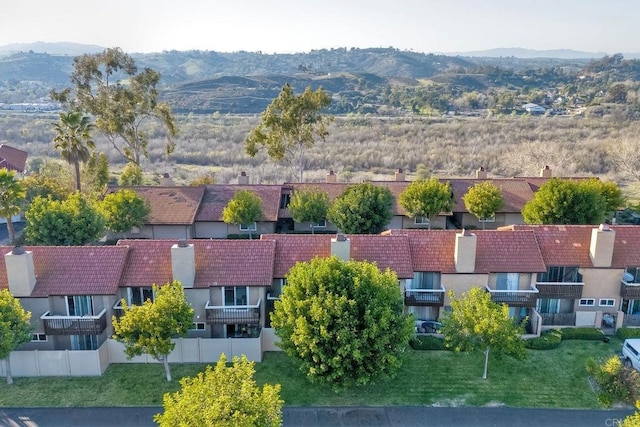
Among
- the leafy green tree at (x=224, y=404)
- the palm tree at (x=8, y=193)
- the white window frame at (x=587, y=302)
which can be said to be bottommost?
the white window frame at (x=587, y=302)

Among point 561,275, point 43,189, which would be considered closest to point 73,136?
point 43,189

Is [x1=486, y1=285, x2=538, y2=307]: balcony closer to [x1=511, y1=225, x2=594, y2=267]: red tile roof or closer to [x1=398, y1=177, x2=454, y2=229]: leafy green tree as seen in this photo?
[x1=511, y1=225, x2=594, y2=267]: red tile roof

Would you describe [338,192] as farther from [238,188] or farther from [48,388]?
[48,388]

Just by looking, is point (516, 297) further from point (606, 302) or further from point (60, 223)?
point (60, 223)

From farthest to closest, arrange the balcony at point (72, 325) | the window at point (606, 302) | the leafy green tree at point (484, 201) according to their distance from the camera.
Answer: the leafy green tree at point (484, 201), the window at point (606, 302), the balcony at point (72, 325)

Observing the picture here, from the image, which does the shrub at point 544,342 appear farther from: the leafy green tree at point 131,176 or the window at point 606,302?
the leafy green tree at point 131,176

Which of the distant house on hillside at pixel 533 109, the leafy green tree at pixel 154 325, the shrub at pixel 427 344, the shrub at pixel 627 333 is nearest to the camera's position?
the leafy green tree at pixel 154 325

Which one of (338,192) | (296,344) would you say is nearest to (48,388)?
(296,344)

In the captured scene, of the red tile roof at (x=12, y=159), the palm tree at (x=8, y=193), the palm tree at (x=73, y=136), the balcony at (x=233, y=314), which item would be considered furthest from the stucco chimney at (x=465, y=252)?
the red tile roof at (x=12, y=159)
